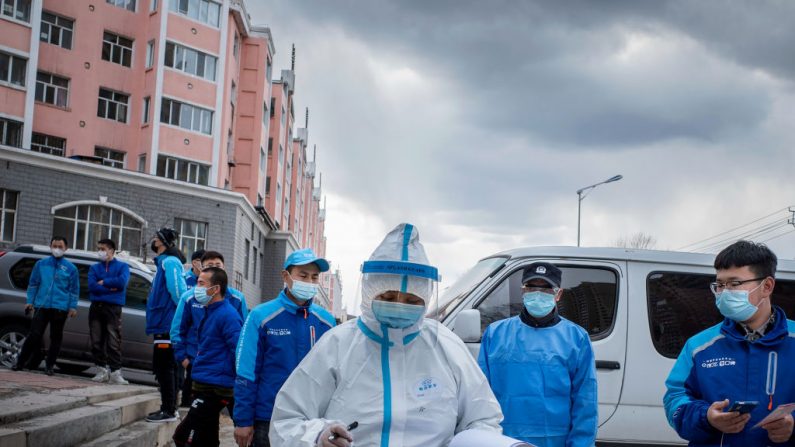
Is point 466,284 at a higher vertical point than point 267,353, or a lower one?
higher

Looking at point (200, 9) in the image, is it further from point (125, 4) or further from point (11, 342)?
point (11, 342)

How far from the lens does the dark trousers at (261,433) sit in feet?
16.4

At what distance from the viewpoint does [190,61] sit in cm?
3297

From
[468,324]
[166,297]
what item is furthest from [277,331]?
[166,297]

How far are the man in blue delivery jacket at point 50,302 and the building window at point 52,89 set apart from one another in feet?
71.0

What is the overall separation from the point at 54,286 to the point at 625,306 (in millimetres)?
7966

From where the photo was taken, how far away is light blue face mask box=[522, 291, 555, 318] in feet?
14.9

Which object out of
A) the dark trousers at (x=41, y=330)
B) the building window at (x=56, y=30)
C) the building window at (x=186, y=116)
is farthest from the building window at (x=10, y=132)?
the dark trousers at (x=41, y=330)

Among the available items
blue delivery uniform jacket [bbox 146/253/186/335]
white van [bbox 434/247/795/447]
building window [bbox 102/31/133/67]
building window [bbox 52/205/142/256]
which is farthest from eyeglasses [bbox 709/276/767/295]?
building window [bbox 102/31/133/67]

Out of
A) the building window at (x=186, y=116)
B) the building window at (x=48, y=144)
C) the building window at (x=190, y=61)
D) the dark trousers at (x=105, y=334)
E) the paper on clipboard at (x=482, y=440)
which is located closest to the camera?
the paper on clipboard at (x=482, y=440)

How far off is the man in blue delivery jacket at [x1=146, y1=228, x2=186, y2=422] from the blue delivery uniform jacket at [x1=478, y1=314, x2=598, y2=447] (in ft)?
15.9

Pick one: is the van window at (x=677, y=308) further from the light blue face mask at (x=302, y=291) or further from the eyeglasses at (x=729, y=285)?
the light blue face mask at (x=302, y=291)

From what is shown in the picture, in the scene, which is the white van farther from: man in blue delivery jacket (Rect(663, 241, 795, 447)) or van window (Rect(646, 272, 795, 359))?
man in blue delivery jacket (Rect(663, 241, 795, 447))

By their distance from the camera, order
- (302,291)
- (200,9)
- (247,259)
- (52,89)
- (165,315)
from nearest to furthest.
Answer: (302,291) → (165,315) → (52,89) → (200,9) → (247,259)
